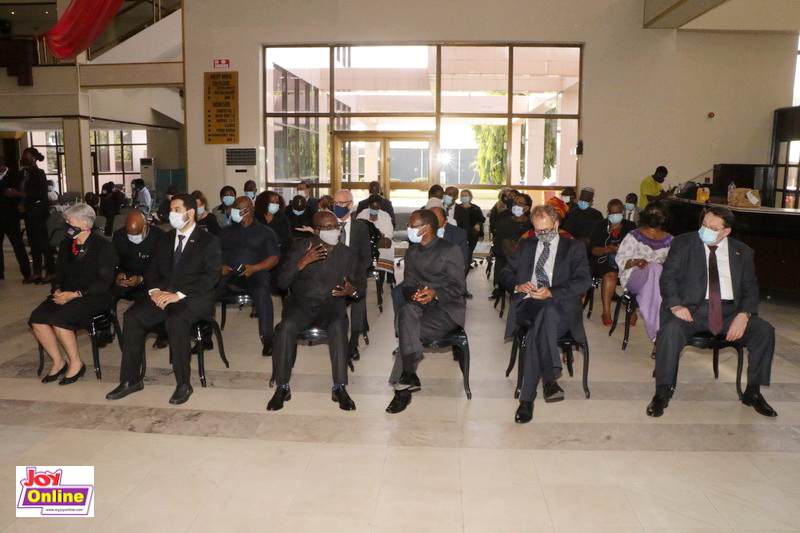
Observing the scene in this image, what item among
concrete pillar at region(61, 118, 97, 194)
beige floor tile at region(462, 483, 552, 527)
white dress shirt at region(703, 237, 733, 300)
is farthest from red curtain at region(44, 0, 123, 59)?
beige floor tile at region(462, 483, 552, 527)

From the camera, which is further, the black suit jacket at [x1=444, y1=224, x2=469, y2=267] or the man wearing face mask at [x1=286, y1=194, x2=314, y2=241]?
the man wearing face mask at [x1=286, y1=194, x2=314, y2=241]

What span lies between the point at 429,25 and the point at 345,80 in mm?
1736

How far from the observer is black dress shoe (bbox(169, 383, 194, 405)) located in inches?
187

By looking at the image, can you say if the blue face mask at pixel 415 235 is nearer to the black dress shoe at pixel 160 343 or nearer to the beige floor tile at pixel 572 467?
the beige floor tile at pixel 572 467

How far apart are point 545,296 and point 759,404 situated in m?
1.62

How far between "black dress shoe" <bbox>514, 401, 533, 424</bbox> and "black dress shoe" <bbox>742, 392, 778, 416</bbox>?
1.56 meters

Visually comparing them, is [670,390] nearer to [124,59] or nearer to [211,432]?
[211,432]

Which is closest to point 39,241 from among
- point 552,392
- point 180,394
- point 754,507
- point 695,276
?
point 180,394

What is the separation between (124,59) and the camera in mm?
13641

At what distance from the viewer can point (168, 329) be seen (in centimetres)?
482

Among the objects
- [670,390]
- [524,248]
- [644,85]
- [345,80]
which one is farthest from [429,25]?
[670,390]

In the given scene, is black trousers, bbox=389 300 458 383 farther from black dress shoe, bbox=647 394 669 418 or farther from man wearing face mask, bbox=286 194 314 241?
man wearing face mask, bbox=286 194 314 241

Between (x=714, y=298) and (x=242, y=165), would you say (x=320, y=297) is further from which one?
(x=242, y=165)

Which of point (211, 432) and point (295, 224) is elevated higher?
point (295, 224)
